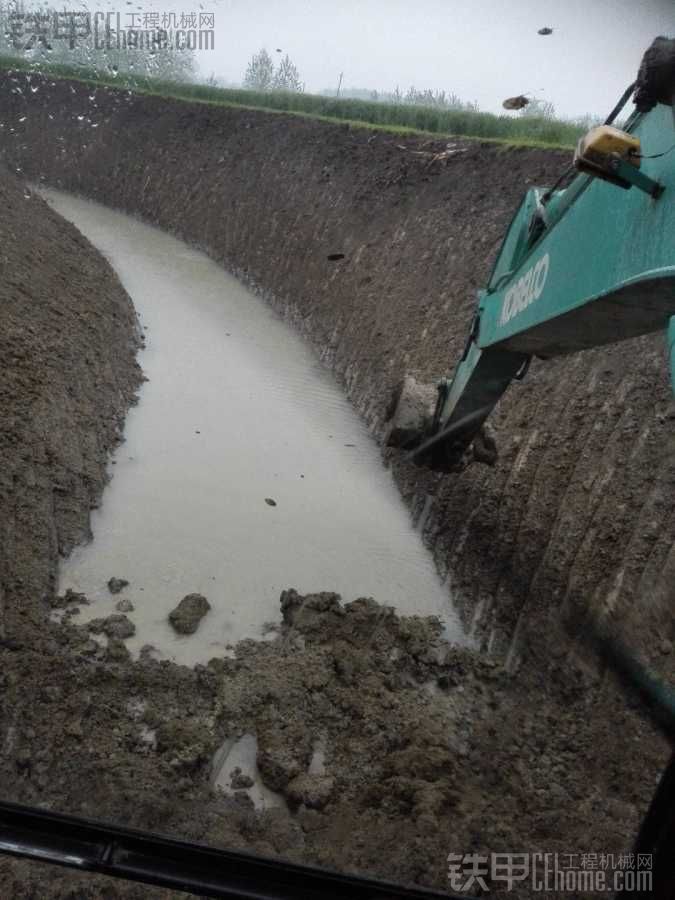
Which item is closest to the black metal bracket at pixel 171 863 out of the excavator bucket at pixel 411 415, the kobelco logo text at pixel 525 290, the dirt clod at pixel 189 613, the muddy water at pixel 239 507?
the kobelco logo text at pixel 525 290

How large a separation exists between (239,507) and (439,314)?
3.32m

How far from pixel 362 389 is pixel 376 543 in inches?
117

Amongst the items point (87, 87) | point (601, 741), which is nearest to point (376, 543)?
point (601, 741)

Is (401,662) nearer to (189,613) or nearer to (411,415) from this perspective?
(189,613)

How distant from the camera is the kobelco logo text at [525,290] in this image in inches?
103

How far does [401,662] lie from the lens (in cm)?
374

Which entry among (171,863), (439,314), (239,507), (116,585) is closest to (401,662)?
(116,585)

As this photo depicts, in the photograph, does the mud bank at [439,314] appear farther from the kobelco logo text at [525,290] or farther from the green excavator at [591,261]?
the kobelco logo text at [525,290]

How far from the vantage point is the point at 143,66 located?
2025 cm

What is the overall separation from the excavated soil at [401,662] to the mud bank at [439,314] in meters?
0.02

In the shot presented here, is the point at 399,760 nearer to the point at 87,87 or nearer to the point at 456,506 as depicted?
the point at 456,506

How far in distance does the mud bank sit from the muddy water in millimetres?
367

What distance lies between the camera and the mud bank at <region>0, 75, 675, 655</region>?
3727mm

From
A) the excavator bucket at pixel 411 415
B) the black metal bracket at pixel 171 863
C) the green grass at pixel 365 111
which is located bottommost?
the black metal bracket at pixel 171 863
